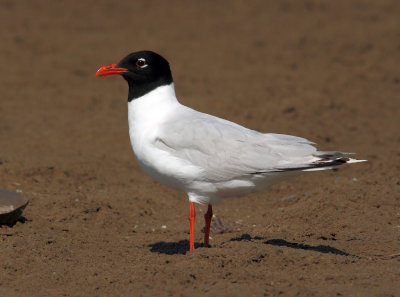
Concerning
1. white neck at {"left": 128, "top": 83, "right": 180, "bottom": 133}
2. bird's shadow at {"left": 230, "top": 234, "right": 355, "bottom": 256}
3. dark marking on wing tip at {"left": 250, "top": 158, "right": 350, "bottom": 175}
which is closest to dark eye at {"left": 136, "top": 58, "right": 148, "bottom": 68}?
white neck at {"left": 128, "top": 83, "right": 180, "bottom": 133}

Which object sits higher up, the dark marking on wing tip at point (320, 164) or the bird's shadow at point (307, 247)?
the dark marking on wing tip at point (320, 164)

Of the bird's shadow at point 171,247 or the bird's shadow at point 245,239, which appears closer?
the bird's shadow at point 245,239

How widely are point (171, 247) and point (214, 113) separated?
203 inches

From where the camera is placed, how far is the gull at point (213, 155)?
5.86 metres

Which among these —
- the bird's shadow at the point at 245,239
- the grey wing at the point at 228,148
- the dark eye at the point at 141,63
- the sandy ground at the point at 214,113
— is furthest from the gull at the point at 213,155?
the bird's shadow at the point at 245,239

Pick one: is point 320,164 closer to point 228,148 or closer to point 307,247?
point 228,148

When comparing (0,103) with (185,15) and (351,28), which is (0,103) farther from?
(351,28)

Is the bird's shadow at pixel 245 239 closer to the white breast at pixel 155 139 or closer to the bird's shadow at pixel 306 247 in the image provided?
the bird's shadow at pixel 306 247

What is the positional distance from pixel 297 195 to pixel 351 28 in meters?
9.20

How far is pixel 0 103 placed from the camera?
12.6 m

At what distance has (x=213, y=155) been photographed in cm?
Answer: 597

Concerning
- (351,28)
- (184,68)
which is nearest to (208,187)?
(184,68)

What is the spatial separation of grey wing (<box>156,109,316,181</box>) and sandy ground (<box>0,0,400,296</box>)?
2.37ft

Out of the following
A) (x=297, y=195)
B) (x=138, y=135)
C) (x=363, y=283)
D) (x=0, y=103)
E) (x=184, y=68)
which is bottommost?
(x=363, y=283)
